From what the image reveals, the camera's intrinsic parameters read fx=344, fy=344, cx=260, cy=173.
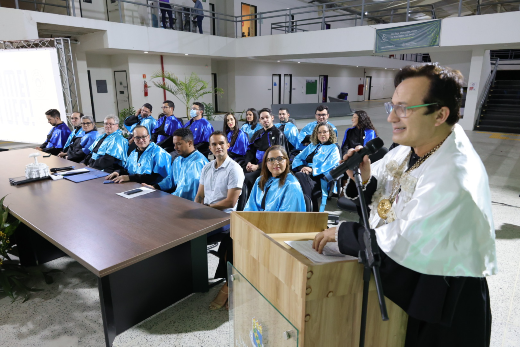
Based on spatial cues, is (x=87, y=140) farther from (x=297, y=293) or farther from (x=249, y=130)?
(x=297, y=293)

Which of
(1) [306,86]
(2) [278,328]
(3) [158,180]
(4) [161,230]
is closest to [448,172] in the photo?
(2) [278,328]

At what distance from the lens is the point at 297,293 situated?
1.11m

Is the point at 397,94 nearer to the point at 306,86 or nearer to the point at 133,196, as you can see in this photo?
the point at 133,196

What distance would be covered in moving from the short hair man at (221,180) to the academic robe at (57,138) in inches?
169

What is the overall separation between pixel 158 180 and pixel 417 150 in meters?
3.25

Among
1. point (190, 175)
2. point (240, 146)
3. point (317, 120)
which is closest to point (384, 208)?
point (190, 175)

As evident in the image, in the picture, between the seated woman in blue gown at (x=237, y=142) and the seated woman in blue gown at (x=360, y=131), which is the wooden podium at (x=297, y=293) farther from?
the seated woman in blue gown at (x=237, y=142)

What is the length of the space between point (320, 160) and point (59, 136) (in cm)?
480

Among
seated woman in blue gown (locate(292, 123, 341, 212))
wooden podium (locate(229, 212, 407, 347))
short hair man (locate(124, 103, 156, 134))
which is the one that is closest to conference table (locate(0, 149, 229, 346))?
wooden podium (locate(229, 212, 407, 347))

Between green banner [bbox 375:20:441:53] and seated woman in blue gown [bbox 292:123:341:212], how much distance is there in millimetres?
5803

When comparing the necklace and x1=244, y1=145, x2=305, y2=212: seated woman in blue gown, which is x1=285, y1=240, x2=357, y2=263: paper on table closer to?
the necklace

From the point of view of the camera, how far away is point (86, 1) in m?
11.2

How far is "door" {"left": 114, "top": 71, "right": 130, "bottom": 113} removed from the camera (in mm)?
12438

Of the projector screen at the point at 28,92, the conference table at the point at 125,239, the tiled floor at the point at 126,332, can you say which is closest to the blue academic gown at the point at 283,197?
the conference table at the point at 125,239
